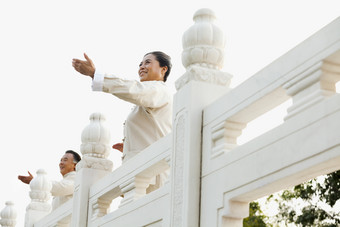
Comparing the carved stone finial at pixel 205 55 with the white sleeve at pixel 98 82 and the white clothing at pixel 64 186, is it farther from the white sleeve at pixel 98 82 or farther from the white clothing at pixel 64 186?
the white clothing at pixel 64 186

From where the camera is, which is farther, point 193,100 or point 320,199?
point 320,199

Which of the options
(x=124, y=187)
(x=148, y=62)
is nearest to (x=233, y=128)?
(x=124, y=187)

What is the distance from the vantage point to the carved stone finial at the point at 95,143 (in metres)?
5.69

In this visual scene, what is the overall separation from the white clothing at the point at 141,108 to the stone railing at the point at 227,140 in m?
0.33

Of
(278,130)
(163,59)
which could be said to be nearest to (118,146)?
(163,59)

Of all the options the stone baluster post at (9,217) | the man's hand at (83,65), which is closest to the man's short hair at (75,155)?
the stone baluster post at (9,217)

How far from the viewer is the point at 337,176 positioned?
33.9ft

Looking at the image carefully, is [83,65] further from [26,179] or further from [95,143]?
[26,179]

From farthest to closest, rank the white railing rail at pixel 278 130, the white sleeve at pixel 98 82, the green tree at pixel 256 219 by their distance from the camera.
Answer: the green tree at pixel 256 219
the white sleeve at pixel 98 82
the white railing rail at pixel 278 130

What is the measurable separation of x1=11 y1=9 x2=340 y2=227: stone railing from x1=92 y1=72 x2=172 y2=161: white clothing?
330mm

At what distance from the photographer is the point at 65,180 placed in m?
7.52

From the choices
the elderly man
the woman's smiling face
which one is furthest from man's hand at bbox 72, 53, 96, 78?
the elderly man

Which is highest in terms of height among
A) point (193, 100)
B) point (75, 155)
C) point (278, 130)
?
point (75, 155)

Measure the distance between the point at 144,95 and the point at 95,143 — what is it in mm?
1073
